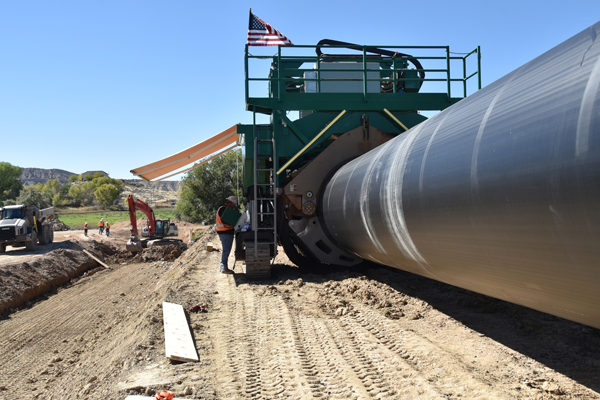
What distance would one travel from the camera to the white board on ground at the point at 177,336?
3.97 meters

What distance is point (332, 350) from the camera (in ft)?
13.2

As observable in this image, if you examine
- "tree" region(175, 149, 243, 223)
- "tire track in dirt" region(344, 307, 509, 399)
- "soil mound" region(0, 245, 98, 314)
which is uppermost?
"tree" region(175, 149, 243, 223)

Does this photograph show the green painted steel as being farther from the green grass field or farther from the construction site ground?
the green grass field

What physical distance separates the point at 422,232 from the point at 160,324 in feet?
10.6

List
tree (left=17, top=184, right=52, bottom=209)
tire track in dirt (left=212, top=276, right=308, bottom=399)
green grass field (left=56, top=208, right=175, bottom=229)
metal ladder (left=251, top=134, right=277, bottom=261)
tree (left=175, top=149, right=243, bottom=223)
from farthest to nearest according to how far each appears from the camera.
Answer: tree (left=17, top=184, right=52, bottom=209), green grass field (left=56, top=208, right=175, bottom=229), tree (left=175, top=149, right=243, bottom=223), metal ladder (left=251, top=134, right=277, bottom=261), tire track in dirt (left=212, top=276, right=308, bottom=399)

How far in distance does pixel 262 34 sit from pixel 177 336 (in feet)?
22.6

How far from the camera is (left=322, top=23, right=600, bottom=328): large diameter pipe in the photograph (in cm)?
212

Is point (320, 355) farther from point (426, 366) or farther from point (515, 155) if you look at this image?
point (515, 155)

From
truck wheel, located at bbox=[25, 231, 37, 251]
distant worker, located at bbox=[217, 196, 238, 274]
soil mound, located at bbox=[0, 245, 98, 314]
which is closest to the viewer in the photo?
distant worker, located at bbox=[217, 196, 238, 274]

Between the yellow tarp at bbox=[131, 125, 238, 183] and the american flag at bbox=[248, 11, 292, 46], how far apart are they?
184cm

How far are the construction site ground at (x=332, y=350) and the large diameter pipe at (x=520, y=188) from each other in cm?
64

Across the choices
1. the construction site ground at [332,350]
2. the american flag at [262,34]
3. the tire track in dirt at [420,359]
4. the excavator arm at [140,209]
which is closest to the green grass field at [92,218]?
the excavator arm at [140,209]

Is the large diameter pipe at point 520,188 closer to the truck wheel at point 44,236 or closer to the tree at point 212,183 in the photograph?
the truck wheel at point 44,236

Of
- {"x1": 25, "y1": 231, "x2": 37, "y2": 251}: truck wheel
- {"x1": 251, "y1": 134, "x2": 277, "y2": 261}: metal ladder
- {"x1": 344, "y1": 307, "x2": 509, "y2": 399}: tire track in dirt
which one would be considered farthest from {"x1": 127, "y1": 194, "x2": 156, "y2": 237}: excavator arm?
{"x1": 344, "y1": 307, "x2": 509, "y2": 399}: tire track in dirt
